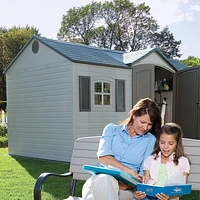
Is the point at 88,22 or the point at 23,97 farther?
the point at 88,22

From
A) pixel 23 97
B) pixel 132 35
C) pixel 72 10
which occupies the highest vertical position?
pixel 72 10

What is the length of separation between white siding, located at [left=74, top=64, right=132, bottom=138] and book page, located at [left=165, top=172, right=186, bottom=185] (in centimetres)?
479

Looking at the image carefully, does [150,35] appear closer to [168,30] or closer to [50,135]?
[168,30]

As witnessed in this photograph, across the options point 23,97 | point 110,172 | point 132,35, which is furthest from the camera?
point 132,35

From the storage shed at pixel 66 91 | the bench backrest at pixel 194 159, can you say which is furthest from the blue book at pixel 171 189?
the storage shed at pixel 66 91

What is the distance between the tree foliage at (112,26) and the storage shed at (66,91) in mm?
19806

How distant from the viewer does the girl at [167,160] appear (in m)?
2.36

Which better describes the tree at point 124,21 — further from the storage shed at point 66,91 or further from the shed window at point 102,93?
the shed window at point 102,93

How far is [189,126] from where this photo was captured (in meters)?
6.77

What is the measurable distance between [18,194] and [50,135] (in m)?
3.21

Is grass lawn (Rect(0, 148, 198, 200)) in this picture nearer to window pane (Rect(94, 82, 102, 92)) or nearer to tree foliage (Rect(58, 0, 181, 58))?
window pane (Rect(94, 82, 102, 92))

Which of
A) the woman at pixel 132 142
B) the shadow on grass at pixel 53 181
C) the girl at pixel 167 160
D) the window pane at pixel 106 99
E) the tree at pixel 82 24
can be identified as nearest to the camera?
the girl at pixel 167 160

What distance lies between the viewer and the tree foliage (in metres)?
28.1

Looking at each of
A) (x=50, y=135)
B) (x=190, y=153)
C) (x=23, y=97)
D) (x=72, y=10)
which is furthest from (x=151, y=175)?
(x=72, y=10)
